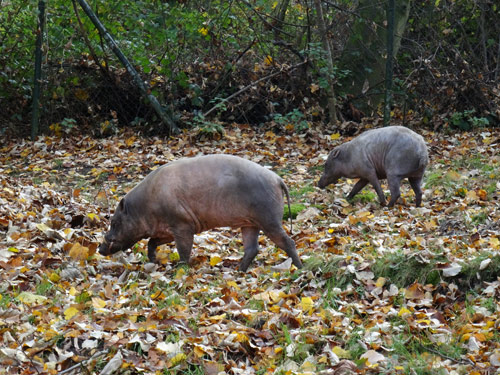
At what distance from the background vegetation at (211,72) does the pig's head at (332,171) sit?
117 inches

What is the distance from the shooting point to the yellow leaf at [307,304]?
5794mm

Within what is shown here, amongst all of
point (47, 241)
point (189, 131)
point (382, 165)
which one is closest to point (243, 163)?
point (47, 241)

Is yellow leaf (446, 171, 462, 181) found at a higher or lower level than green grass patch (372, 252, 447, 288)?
lower

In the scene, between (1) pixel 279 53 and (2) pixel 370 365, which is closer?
(2) pixel 370 365

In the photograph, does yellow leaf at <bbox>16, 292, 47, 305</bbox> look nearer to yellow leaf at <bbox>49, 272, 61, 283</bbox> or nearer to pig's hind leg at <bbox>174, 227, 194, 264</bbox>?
yellow leaf at <bbox>49, 272, 61, 283</bbox>

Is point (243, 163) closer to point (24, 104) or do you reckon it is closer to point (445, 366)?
point (445, 366)

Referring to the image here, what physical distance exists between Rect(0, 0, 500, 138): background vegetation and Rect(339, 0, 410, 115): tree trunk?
3 cm

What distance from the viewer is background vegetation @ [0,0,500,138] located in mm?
14328

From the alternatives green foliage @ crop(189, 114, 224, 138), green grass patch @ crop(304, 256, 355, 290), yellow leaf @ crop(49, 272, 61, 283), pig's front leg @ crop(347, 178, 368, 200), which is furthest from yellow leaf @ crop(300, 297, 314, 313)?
green foliage @ crop(189, 114, 224, 138)

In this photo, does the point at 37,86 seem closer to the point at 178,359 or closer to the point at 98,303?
the point at 98,303

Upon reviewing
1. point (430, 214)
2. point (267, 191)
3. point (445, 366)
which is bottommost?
point (430, 214)

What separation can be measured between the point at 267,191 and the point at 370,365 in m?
2.64

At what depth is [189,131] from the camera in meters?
13.9

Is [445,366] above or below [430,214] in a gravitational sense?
above
